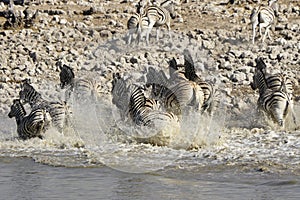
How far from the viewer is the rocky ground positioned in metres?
16.5

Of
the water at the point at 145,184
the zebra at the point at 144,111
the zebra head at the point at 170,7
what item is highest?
the zebra head at the point at 170,7

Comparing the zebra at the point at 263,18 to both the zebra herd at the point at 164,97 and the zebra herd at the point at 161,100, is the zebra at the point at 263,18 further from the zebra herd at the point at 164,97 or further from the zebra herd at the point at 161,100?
the zebra herd at the point at 164,97

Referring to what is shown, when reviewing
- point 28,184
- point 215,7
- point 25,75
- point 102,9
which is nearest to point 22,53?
point 25,75

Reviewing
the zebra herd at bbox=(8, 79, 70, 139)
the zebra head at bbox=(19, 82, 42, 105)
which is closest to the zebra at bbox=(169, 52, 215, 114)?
the zebra herd at bbox=(8, 79, 70, 139)

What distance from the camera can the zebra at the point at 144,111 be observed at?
11125mm

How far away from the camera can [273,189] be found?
862cm

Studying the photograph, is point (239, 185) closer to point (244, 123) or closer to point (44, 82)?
point (244, 123)

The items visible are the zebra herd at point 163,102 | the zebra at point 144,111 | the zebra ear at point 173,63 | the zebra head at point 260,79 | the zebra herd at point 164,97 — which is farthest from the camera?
the zebra head at point 260,79

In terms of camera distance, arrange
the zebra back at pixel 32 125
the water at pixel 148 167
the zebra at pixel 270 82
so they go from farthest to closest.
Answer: the zebra at pixel 270 82, the zebra back at pixel 32 125, the water at pixel 148 167

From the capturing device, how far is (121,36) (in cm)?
1894

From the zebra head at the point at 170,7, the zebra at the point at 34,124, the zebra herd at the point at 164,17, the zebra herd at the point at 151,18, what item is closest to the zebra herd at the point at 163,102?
the zebra at the point at 34,124

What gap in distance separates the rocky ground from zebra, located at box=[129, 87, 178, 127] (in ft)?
7.91

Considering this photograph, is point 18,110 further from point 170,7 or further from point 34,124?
point 170,7

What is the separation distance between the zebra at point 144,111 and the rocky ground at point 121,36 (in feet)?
7.91
